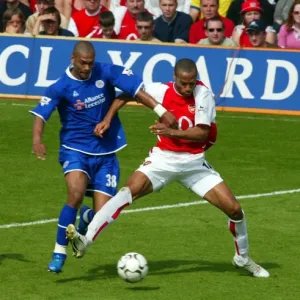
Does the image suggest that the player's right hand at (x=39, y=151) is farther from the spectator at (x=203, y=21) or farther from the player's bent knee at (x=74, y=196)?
the spectator at (x=203, y=21)

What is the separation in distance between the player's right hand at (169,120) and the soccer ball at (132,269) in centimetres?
129

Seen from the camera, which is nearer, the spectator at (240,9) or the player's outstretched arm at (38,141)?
the player's outstretched arm at (38,141)

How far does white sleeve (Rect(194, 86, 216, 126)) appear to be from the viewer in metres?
10.9

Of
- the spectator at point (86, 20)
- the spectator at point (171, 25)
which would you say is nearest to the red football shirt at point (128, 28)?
the spectator at point (171, 25)

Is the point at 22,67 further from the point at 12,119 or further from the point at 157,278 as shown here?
the point at 157,278

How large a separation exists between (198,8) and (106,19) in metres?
2.94

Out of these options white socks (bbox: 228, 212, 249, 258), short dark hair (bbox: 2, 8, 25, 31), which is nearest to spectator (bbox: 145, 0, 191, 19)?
short dark hair (bbox: 2, 8, 25, 31)

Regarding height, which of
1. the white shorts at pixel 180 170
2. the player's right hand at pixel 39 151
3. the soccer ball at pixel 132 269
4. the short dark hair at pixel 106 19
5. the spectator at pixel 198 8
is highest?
the player's right hand at pixel 39 151

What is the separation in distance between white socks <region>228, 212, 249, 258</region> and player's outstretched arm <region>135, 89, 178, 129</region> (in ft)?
3.79

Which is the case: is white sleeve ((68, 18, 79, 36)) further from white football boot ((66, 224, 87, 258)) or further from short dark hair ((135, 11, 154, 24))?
white football boot ((66, 224, 87, 258))

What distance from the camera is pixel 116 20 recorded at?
75.6 ft

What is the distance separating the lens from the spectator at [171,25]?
22.5 meters

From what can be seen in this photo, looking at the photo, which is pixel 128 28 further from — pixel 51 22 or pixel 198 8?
pixel 198 8

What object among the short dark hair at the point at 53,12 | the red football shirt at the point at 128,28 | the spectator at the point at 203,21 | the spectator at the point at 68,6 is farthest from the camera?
the spectator at the point at 68,6
